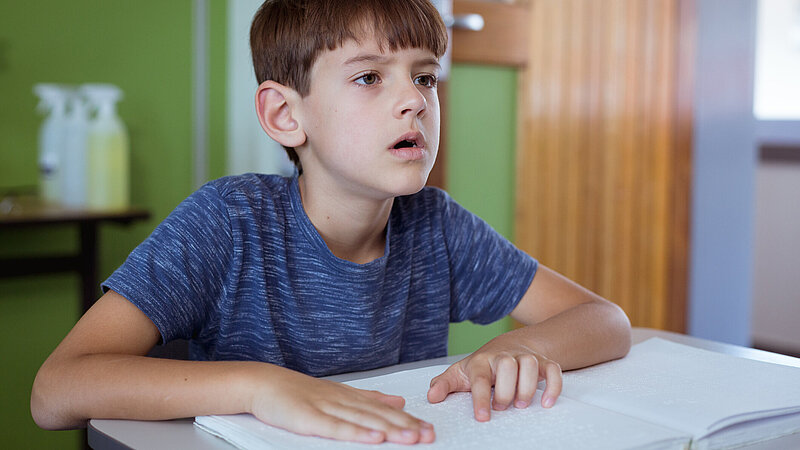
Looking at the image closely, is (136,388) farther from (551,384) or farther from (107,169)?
(107,169)

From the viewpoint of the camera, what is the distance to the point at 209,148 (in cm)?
206

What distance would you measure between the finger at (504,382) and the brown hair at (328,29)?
383 millimetres

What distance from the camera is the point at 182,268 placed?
83 cm

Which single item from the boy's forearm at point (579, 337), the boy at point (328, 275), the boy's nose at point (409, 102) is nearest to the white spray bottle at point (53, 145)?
the boy at point (328, 275)

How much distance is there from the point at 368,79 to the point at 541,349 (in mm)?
342

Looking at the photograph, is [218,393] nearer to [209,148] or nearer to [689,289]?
[209,148]

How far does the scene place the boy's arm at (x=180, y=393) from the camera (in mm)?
573

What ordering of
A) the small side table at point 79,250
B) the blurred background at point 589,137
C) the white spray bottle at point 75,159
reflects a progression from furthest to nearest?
the blurred background at point 589,137 → the white spray bottle at point 75,159 → the small side table at point 79,250

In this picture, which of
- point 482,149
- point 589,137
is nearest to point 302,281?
point 482,149

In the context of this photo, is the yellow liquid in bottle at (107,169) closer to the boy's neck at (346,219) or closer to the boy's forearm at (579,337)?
the boy's neck at (346,219)

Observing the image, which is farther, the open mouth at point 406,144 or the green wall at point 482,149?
the green wall at point 482,149

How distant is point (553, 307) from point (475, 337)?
4.22ft

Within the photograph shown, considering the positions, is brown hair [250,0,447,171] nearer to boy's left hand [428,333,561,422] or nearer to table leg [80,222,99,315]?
boy's left hand [428,333,561,422]

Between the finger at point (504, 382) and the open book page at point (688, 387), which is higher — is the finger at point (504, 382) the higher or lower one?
the higher one
